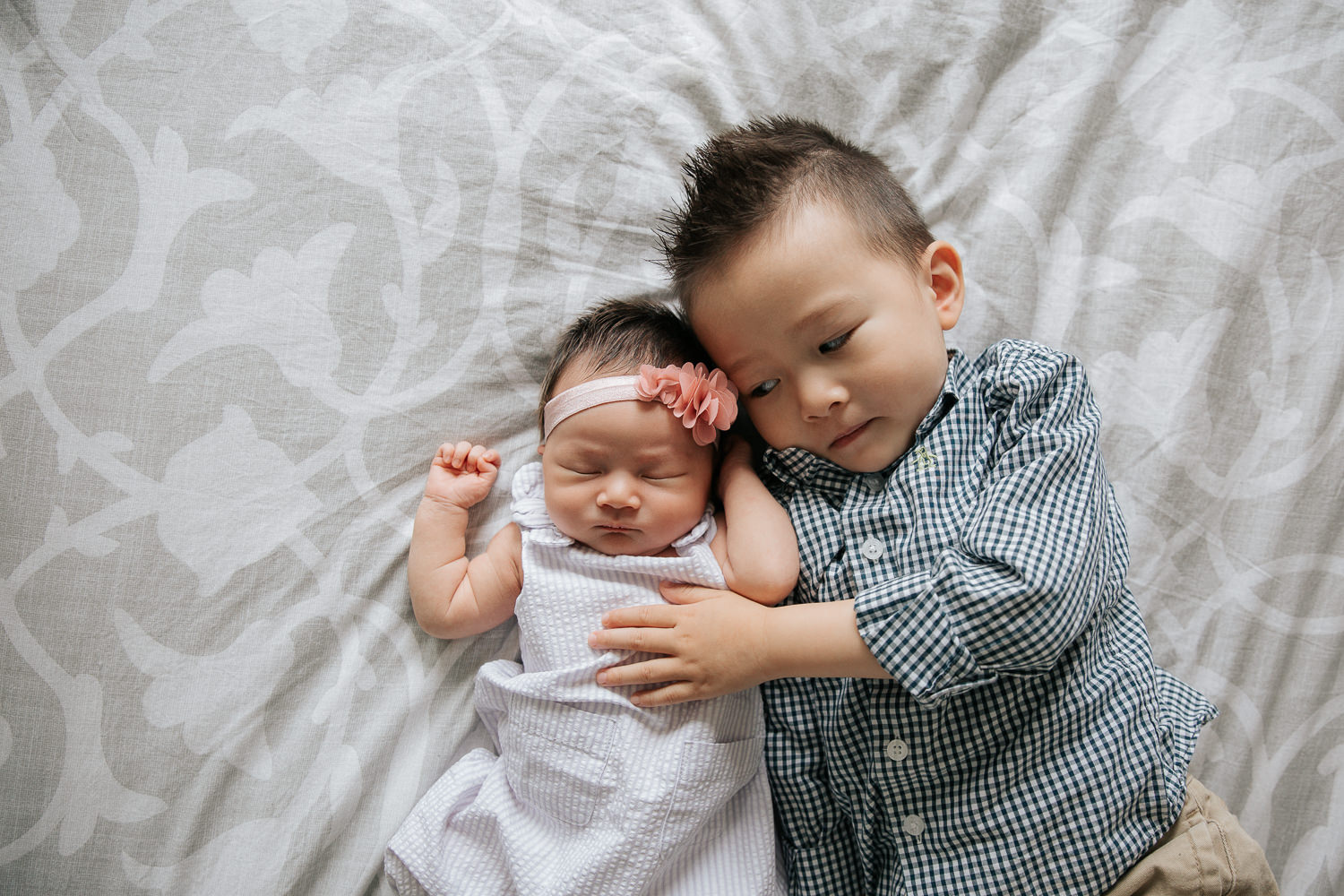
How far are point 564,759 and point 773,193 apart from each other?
2.62 feet

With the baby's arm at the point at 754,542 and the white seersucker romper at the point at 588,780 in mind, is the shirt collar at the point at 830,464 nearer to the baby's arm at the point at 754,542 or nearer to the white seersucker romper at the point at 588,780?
the baby's arm at the point at 754,542

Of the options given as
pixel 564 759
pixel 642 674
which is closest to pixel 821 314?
pixel 642 674

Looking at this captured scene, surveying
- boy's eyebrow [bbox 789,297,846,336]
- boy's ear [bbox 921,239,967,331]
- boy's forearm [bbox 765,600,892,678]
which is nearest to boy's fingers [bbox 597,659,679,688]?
boy's forearm [bbox 765,600,892,678]

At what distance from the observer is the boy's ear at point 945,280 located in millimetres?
1160

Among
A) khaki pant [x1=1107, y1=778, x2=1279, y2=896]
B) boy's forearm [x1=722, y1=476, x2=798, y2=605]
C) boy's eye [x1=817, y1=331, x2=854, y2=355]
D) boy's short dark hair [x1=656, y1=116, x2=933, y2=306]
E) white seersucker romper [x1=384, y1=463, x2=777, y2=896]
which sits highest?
boy's short dark hair [x1=656, y1=116, x2=933, y2=306]

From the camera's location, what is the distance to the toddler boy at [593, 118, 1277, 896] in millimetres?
1000

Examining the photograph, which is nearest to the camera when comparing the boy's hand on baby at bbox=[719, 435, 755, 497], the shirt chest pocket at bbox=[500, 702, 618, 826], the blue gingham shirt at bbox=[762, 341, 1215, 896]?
the blue gingham shirt at bbox=[762, 341, 1215, 896]

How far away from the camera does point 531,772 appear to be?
3.68ft

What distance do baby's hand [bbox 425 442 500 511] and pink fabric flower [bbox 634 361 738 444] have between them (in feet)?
0.90

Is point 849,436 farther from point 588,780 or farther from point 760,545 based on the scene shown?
point 588,780

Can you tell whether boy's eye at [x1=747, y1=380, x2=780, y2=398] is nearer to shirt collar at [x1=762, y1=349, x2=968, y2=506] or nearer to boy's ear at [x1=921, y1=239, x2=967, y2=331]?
shirt collar at [x1=762, y1=349, x2=968, y2=506]

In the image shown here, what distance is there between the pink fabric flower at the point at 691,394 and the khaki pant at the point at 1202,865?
30.7 inches

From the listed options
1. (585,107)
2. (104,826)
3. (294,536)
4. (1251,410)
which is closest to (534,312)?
(585,107)

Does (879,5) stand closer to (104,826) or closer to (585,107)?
(585,107)
